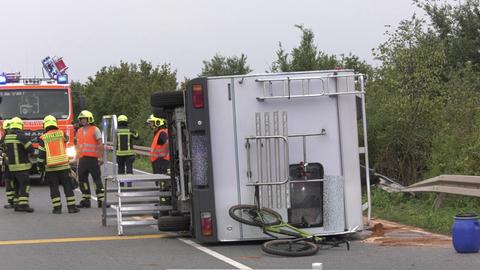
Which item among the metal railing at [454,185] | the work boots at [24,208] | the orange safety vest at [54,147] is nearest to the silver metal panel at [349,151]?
the metal railing at [454,185]

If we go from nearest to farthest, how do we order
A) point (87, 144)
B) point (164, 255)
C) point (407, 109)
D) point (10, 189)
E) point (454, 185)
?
point (164, 255)
point (454, 185)
point (87, 144)
point (10, 189)
point (407, 109)

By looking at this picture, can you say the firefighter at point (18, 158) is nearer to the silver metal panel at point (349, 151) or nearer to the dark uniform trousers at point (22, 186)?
the dark uniform trousers at point (22, 186)

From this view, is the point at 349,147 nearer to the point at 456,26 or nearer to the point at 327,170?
the point at 327,170

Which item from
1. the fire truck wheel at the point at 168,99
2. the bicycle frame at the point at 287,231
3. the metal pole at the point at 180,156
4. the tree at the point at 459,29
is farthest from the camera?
the tree at the point at 459,29

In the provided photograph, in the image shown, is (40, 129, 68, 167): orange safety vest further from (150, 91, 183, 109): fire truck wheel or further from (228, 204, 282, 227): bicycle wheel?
(228, 204, 282, 227): bicycle wheel

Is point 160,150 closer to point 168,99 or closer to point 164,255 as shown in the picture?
point 168,99

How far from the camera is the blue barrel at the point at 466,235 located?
25.2 feet

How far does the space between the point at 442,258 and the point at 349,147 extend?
6.00 ft

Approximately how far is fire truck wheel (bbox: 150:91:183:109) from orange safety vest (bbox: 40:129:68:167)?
13.1ft

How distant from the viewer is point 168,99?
909 centimetres

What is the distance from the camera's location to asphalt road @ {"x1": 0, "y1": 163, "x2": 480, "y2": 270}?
7.30 m

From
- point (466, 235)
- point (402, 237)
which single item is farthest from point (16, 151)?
point (466, 235)

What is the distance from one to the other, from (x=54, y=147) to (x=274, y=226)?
5.83 metres

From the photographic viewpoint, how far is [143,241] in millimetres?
9156
